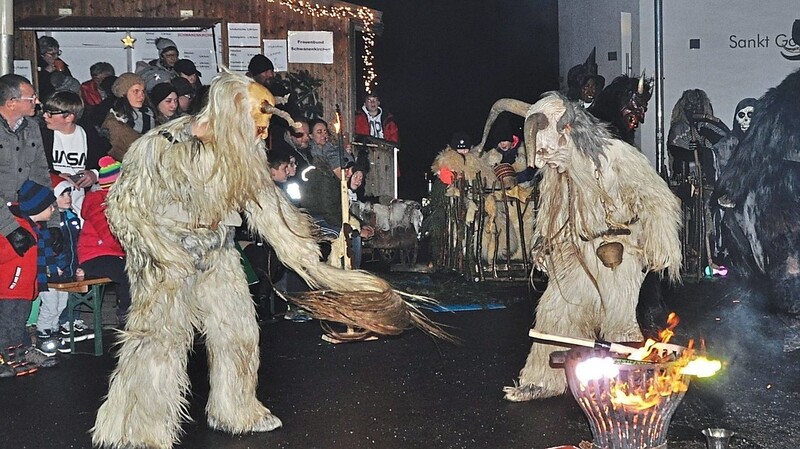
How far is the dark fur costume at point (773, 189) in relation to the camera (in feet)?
25.2

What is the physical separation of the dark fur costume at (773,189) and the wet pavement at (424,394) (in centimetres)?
62

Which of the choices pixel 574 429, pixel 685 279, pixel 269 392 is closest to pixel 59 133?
pixel 269 392

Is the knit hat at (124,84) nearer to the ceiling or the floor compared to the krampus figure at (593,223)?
nearer to the ceiling

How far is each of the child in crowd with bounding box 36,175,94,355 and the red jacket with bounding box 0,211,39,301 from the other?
69 centimetres

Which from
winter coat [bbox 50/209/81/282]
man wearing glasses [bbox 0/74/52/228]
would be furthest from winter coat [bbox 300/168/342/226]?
man wearing glasses [bbox 0/74/52/228]

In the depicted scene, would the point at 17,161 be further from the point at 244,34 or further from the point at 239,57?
the point at 244,34

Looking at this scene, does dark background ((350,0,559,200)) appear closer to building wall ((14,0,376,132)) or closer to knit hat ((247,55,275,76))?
building wall ((14,0,376,132))

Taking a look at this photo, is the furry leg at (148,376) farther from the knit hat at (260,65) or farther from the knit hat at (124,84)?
the knit hat at (260,65)

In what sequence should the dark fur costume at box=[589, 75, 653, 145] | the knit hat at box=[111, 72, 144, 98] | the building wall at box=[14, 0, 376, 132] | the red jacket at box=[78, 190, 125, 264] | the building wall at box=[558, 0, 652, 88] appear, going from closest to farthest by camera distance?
the dark fur costume at box=[589, 75, 653, 145] < the red jacket at box=[78, 190, 125, 264] < the knit hat at box=[111, 72, 144, 98] < the building wall at box=[14, 0, 376, 132] < the building wall at box=[558, 0, 652, 88]

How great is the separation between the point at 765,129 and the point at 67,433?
5.50 m

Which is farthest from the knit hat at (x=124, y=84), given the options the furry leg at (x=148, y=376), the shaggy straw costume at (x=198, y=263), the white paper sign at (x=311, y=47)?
the white paper sign at (x=311, y=47)

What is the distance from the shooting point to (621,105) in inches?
277

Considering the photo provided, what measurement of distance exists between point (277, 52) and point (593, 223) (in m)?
9.72

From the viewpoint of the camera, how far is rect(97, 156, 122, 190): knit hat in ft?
26.5
